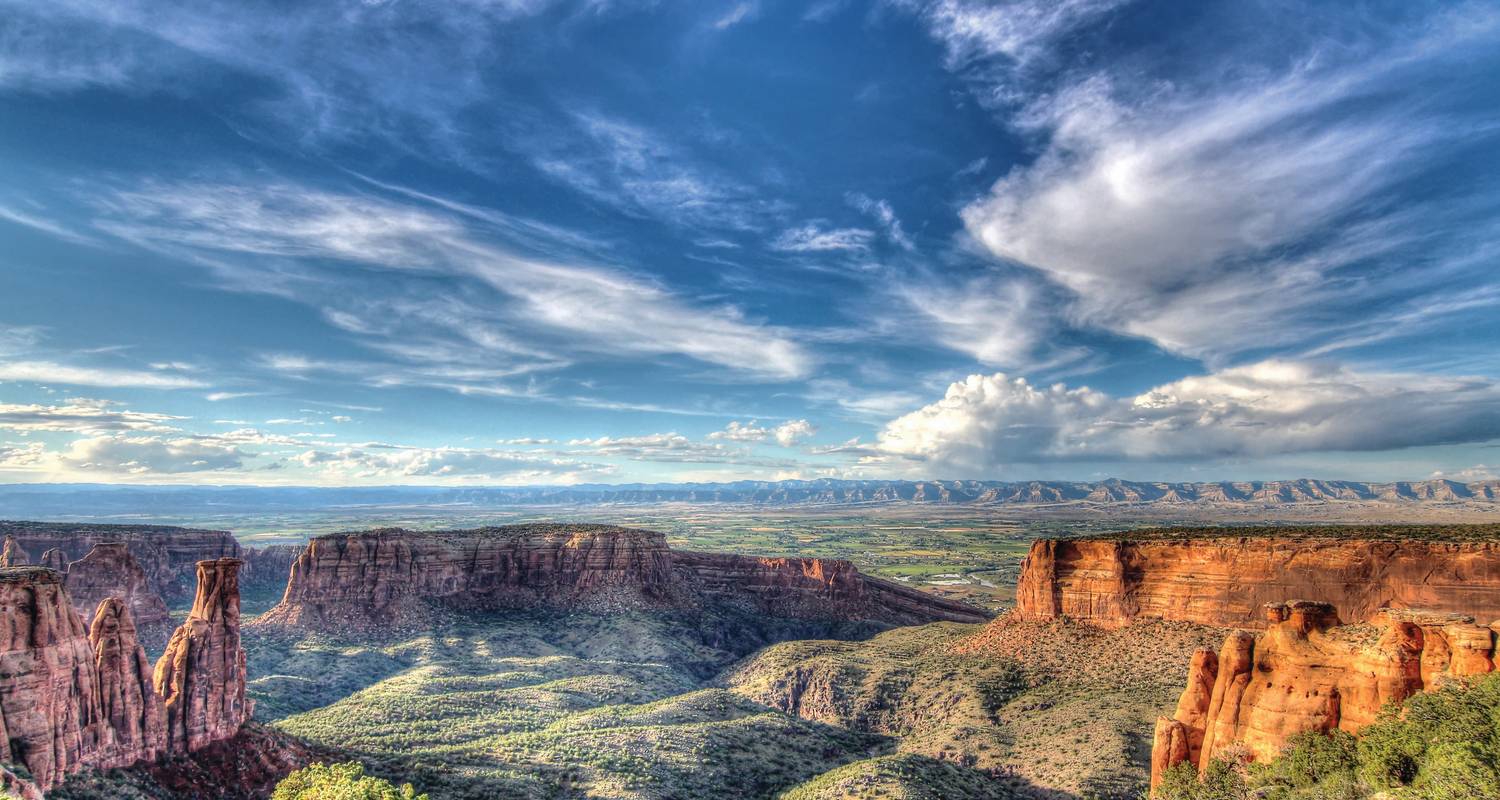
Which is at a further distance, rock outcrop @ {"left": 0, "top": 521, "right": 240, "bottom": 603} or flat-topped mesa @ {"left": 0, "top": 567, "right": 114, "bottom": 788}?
rock outcrop @ {"left": 0, "top": 521, "right": 240, "bottom": 603}

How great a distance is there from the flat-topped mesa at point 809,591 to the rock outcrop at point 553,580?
20cm

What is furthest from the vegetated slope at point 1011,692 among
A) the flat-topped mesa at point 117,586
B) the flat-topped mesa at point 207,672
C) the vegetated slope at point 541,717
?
the flat-topped mesa at point 117,586

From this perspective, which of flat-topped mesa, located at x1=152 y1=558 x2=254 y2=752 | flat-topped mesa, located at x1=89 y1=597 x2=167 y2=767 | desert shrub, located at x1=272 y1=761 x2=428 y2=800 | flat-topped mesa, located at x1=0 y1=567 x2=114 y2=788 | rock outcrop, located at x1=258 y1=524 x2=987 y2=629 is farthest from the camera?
rock outcrop, located at x1=258 y1=524 x2=987 y2=629

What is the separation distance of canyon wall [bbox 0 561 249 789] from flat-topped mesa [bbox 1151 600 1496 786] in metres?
57.6

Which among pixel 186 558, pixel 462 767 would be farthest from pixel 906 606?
pixel 186 558

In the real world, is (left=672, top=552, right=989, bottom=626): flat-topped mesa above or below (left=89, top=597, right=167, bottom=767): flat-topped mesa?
below

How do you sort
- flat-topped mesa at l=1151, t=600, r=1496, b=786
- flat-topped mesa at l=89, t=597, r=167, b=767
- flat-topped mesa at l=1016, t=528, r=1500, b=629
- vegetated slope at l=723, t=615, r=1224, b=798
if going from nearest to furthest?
flat-topped mesa at l=1151, t=600, r=1496, b=786
flat-topped mesa at l=89, t=597, r=167, b=767
vegetated slope at l=723, t=615, r=1224, b=798
flat-topped mesa at l=1016, t=528, r=1500, b=629

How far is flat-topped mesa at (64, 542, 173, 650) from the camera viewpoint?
316 feet

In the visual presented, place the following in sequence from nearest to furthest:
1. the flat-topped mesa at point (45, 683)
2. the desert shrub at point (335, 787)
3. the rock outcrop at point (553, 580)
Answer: the flat-topped mesa at point (45, 683) → the desert shrub at point (335, 787) → the rock outcrop at point (553, 580)

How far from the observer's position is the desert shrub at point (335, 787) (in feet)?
115

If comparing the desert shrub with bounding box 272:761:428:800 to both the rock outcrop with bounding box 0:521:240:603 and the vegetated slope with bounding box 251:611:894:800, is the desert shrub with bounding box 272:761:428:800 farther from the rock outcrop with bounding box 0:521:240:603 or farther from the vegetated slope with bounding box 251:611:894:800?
the rock outcrop with bounding box 0:521:240:603

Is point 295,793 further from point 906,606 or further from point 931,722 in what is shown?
point 906,606

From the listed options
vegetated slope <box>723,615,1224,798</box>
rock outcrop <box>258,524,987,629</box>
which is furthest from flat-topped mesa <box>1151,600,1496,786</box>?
rock outcrop <box>258,524,987,629</box>

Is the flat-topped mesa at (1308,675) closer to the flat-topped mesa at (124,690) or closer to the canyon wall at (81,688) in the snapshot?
the canyon wall at (81,688)
